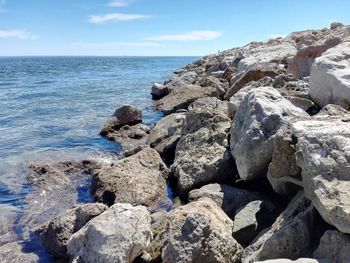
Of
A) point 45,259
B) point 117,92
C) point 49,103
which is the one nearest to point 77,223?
point 45,259

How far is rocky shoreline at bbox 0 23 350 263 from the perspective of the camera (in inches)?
208

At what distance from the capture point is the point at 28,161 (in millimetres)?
12836

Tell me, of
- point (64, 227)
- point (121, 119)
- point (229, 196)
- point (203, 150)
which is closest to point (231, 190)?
point (229, 196)

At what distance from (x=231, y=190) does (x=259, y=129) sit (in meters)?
1.31

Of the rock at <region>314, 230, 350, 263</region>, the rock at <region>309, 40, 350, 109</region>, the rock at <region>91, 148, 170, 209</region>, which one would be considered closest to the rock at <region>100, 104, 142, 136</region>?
the rock at <region>91, 148, 170, 209</region>

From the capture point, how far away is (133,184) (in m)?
9.02

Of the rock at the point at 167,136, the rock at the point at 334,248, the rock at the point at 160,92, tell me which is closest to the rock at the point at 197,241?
the rock at the point at 334,248

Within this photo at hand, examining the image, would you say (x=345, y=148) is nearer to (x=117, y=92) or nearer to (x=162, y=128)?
(x=162, y=128)

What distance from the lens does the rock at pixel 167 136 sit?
11.7 meters

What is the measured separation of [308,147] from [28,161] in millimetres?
9664

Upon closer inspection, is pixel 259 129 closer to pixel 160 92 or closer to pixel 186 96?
pixel 186 96

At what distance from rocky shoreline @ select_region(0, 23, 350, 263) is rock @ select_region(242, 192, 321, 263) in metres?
0.01

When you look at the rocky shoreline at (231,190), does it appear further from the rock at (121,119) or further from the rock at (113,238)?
the rock at (121,119)

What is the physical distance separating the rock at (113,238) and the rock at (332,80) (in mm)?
4612
